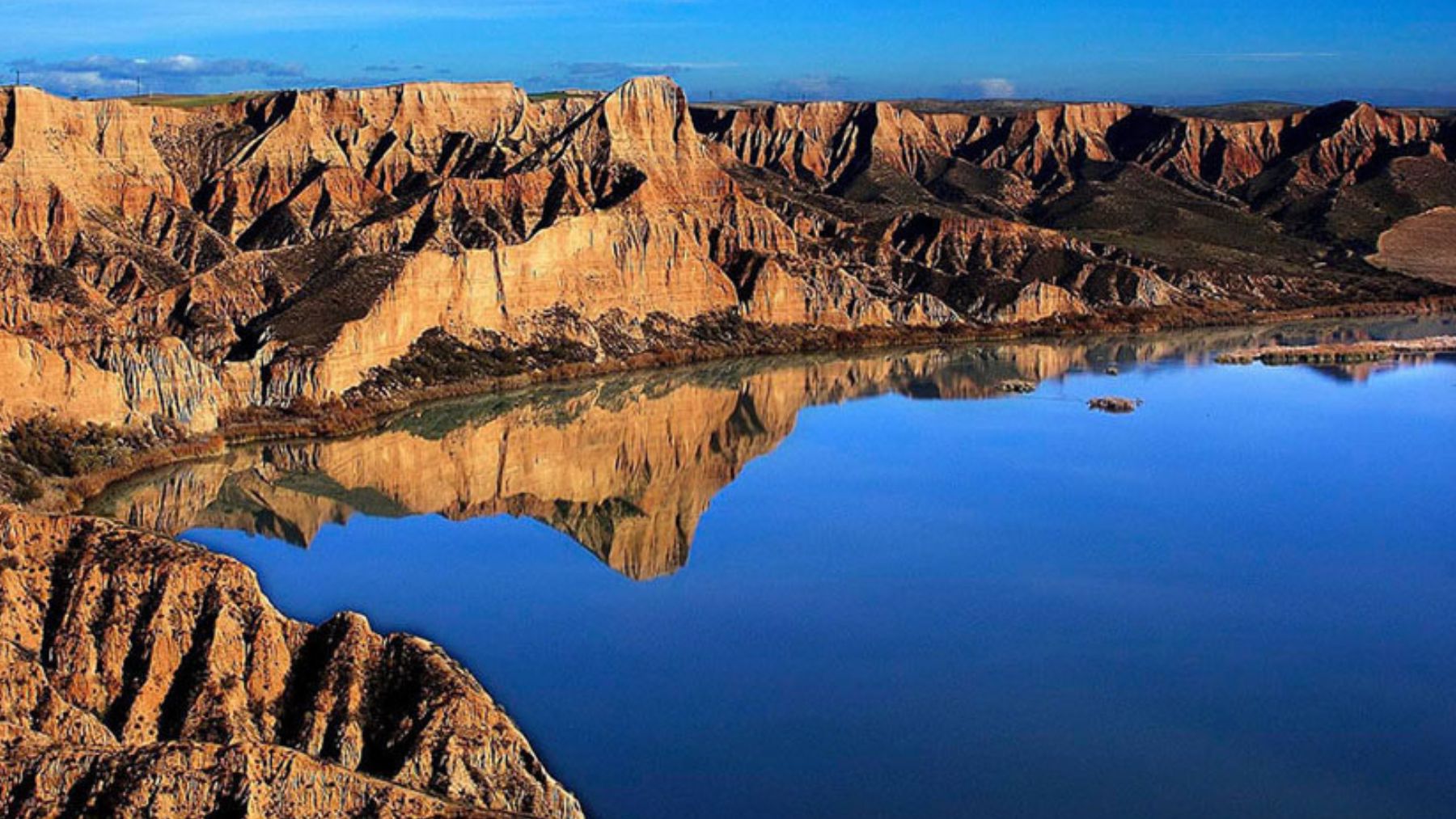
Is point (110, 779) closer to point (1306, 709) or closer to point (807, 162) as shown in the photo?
point (1306, 709)

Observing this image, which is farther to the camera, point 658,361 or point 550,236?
point 550,236

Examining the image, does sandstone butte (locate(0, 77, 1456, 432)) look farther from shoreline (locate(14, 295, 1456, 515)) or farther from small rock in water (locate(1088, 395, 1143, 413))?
small rock in water (locate(1088, 395, 1143, 413))

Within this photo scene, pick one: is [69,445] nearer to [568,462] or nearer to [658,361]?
[568,462]

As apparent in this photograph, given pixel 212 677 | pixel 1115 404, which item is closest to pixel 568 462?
pixel 1115 404

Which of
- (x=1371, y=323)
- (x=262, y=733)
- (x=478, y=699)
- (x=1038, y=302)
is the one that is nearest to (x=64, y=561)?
(x=262, y=733)

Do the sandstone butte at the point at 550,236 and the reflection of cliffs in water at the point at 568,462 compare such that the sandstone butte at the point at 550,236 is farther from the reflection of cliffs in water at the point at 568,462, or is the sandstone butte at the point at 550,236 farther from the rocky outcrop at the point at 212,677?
the rocky outcrop at the point at 212,677
